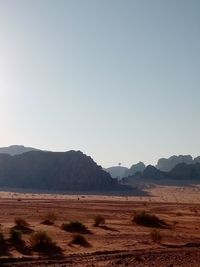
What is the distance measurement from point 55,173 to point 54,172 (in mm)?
522

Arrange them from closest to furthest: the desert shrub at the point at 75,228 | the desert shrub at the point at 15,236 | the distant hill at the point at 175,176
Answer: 1. the desert shrub at the point at 15,236
2. the desert shrub at the point at 75,228
3. the distant hill at the point at 175,176

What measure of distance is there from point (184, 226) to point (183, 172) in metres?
122

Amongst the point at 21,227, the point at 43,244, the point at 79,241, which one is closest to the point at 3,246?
the point at 43,244

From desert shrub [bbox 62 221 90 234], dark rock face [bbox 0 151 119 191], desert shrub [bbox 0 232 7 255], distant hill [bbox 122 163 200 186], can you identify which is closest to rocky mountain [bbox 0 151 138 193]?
dark rock face [bbox 0 151 119 191]

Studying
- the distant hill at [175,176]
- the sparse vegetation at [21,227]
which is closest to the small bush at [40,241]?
the sparse vegetation at [21,227]

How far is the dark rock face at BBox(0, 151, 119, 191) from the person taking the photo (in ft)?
389

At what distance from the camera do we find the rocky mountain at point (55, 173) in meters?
118

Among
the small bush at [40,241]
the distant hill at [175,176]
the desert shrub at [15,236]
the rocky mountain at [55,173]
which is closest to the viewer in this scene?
the small bush at [40,241]

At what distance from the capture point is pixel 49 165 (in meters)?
127

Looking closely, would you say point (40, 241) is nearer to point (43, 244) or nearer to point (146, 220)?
point (43, 244)

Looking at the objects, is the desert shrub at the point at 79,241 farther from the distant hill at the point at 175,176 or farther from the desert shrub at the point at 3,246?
the distant hill at the point at 175,176

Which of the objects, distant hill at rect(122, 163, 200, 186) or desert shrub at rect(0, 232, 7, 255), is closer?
desert shrub at rect(0, 232, 7, 255)

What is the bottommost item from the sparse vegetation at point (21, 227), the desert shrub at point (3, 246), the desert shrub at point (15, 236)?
the desert shrub at point (3, 246)

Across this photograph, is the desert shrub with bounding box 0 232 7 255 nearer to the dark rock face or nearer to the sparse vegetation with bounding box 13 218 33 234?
the sparse vegetation with bounding box 13 218 33 234
